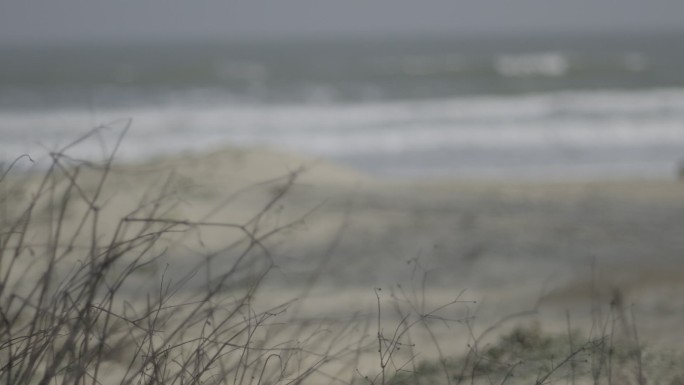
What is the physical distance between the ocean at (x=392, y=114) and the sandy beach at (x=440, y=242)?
1.14m

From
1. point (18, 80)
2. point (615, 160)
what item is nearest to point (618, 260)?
point (615, 160)

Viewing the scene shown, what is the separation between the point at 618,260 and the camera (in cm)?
540

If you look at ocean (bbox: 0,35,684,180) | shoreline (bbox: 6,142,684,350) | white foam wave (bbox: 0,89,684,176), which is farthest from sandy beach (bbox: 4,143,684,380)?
white foam wave (bbox: 0,89,684,176)

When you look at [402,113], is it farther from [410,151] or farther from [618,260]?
[618,260]

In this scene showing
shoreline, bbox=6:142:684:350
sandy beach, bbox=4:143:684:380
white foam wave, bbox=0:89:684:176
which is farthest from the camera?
white foam wave, bbox=0:89:684:176

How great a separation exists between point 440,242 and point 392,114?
51.5ft

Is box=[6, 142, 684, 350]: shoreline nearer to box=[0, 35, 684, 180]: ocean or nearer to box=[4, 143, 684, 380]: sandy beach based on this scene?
box=[4, 143, 684, 380]: sandy beach

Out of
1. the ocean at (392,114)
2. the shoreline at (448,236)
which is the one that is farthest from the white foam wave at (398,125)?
the shoreline at (448,236)

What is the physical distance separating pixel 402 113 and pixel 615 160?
26.9 ft

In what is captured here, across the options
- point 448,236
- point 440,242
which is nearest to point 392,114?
point 448,236

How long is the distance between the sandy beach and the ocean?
3.73 ft

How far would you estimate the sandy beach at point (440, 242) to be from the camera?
4648mm

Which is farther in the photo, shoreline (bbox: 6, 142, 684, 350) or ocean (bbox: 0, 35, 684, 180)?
ocean (bbox: 0, 35, 684, 180)

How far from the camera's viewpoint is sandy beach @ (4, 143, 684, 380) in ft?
15.3
